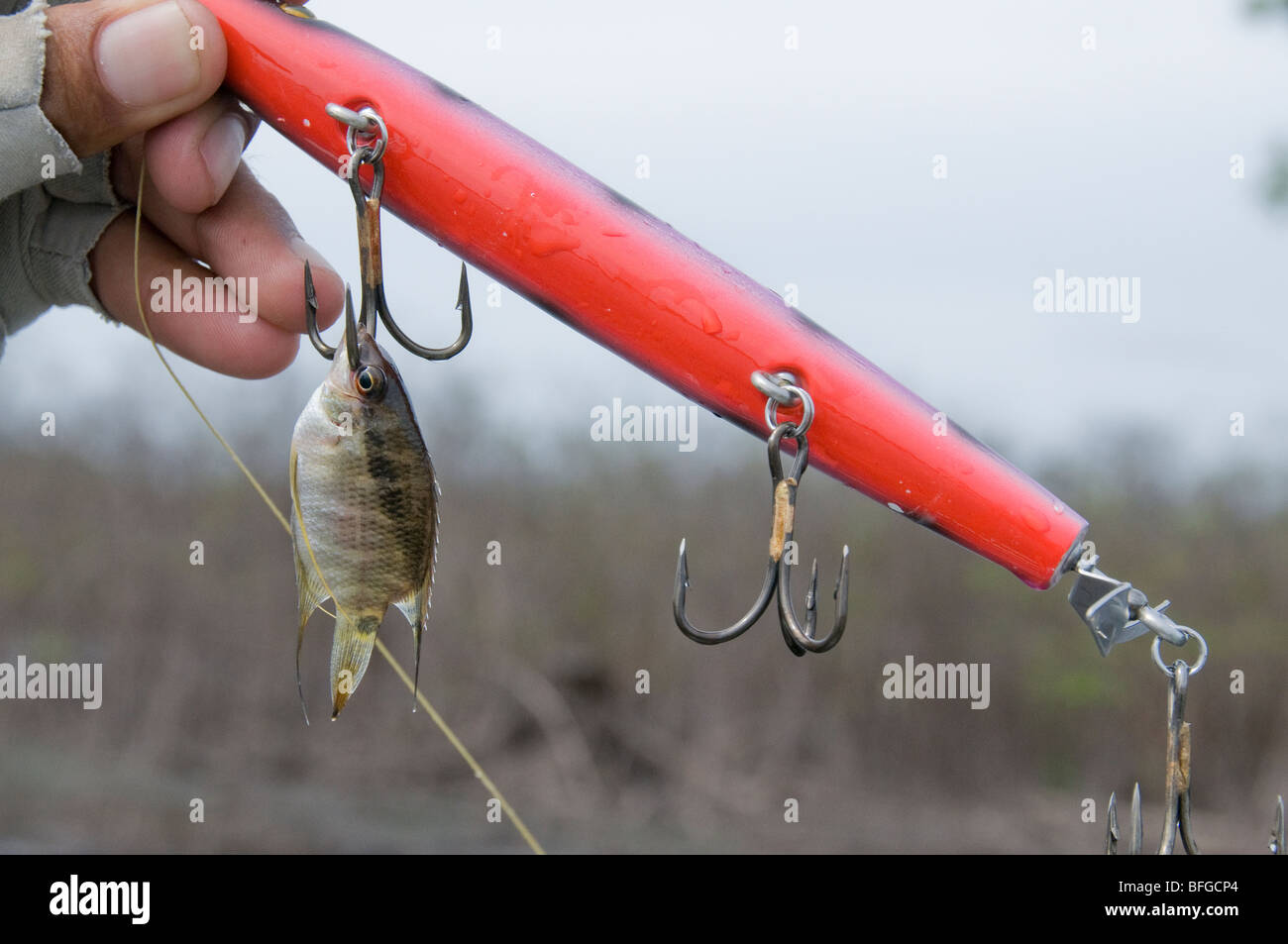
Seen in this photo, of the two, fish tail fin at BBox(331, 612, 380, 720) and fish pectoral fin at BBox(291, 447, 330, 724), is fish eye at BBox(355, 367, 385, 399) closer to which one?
fish pectoral fin at BBox(291, 447, 330, 724)

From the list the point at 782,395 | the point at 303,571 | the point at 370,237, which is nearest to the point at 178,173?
the point at 370,237

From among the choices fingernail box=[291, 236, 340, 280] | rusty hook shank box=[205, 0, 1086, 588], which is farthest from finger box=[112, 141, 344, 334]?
rusty hook shank box=[205, 0, 1086, 588]

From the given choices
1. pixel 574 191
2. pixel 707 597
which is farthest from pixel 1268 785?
pixel 574 191

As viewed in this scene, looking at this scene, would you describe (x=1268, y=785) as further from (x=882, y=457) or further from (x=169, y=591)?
(x=169, y=591)

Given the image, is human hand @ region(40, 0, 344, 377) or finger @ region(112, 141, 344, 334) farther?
finger @ region(112, 141, 344, 334)

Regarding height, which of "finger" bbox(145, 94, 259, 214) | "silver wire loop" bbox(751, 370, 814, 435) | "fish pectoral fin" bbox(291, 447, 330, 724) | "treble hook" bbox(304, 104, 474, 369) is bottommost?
"fish pectoral fin" bbox(291, 447, 330, 724)

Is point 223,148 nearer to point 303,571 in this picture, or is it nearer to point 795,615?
point 303,571
